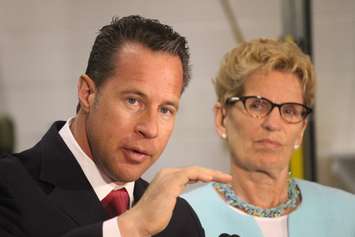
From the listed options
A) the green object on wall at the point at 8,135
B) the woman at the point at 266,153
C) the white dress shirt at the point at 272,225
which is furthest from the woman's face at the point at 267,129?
the green object on wall at the point at 8,135

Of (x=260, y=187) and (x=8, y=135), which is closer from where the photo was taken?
(x=260, y=187)

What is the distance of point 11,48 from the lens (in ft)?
7.25

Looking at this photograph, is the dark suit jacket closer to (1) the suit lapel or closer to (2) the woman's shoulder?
(1) the suit lapel

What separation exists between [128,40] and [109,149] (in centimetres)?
17

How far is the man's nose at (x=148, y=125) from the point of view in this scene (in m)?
0.95

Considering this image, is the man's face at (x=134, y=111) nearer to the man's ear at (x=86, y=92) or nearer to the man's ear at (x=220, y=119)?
the man's ear at (x=86, y=92)

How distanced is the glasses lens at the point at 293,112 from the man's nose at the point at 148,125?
1.79 ft

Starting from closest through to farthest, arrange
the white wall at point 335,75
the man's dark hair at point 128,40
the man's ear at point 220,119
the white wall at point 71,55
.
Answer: the man's dark hair at point 128,40, the man's ear at point 220,119, the white wall at point 71,55, the white wall at point 335,75

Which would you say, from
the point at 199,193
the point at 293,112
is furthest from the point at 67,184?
the point at 293,112

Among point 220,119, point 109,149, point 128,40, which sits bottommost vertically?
point 220,119

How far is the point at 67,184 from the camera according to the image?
1010 mm

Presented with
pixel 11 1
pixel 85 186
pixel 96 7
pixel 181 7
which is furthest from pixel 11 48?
pixel 85 186

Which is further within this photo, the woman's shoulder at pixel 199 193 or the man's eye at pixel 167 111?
the woman's shoulder at pixel 199 193

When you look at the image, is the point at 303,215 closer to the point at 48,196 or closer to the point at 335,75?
the point at 48,196
